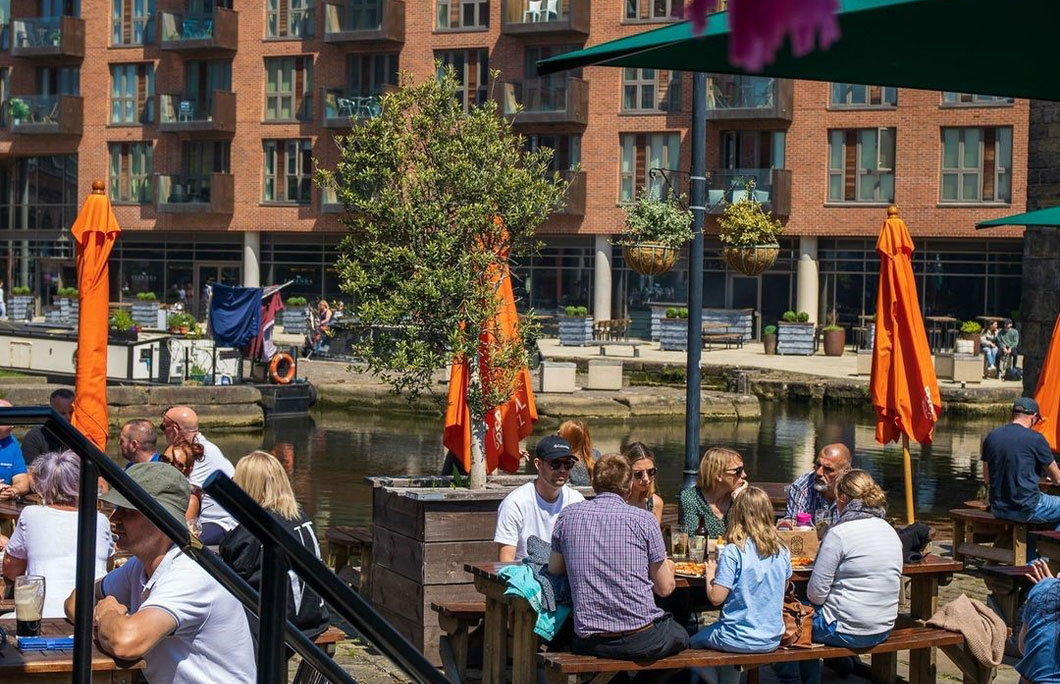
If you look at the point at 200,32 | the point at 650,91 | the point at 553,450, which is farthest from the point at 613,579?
the point at 200,32

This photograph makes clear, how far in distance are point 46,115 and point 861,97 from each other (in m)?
29.2

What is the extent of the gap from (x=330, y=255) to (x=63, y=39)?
500 inches

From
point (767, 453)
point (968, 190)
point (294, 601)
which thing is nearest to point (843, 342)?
point (968, 190)

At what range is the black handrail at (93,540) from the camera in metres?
2.84

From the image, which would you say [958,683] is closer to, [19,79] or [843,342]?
[843,342]

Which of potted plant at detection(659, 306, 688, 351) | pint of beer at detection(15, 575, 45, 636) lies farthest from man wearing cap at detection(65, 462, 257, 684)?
potted plant at detection(659, 306, 688, 351)

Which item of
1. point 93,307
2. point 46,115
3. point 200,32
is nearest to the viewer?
point 93,307

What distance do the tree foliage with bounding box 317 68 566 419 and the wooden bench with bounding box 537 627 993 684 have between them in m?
3.12

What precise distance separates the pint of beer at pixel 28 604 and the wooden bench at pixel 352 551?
14.3ft

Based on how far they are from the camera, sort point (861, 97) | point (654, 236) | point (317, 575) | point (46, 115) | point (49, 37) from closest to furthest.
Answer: point (317, 575)
point (654, 236)
point (861, 97)
point (49, 37)
point (46, 115)

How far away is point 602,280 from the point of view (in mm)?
47125

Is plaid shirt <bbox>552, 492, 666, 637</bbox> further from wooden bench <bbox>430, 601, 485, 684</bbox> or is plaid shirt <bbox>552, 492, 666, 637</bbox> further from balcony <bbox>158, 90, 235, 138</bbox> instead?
balcony <bbox>158, 90, 235, 138</bbox>

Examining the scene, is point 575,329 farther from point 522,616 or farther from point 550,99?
point 522,616

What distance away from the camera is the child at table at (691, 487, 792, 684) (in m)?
7.25
